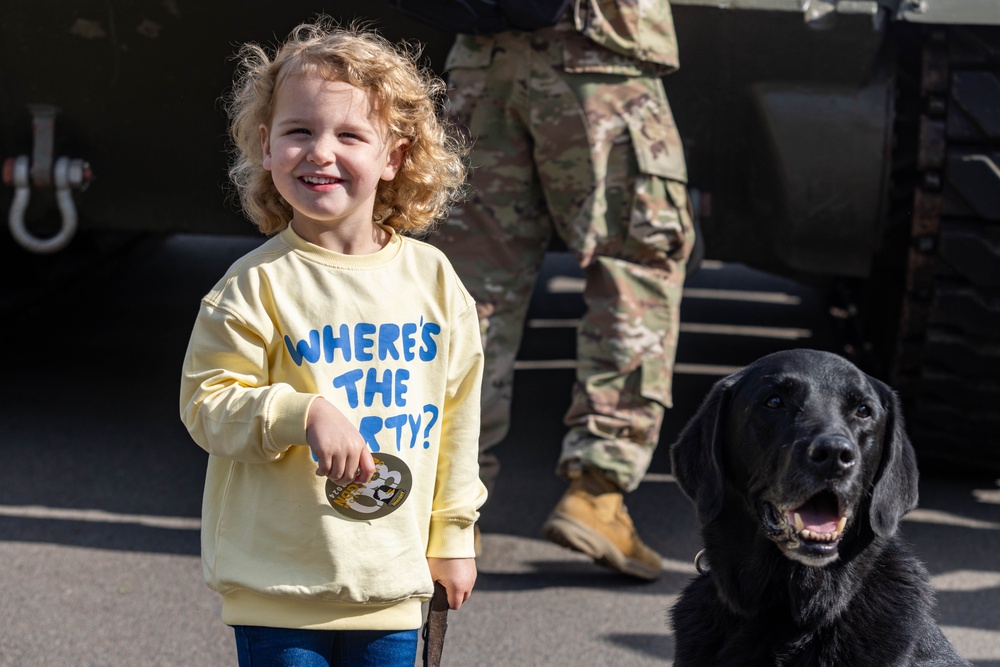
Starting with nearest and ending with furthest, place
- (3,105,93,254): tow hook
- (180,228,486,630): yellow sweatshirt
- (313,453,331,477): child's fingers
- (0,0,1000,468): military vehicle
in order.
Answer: (313,453,331,477): child's fingers
(180,228,486,630): yellow sweatshirt
(0,0,1000,468): military vehicle
(3,105,93,254): tow hook

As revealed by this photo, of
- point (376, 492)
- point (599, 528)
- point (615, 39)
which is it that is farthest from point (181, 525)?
point (376, 492)

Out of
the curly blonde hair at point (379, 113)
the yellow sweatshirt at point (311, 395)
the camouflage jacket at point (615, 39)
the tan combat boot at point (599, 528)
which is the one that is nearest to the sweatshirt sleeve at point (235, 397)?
the yellow sweatshirt at point (311, 395)

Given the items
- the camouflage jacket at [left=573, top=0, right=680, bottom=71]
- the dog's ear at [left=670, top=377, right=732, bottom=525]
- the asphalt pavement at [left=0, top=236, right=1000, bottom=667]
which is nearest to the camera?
the dog's ear at [left=670, top=377, right=732, bottom=525]

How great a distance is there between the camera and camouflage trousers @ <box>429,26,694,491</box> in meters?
3.40

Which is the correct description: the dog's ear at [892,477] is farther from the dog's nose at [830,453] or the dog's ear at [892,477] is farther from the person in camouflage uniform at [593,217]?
the person in camouflage uniform at [593,217]

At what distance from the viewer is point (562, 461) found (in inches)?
138

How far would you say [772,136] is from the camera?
3.95m

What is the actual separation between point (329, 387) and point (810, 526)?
84cm

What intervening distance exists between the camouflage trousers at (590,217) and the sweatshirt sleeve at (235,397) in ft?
5.63

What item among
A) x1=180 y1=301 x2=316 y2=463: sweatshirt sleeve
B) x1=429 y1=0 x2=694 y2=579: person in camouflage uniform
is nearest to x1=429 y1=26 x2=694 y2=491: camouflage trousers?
x1=429 y1=0 x2=694 y2=579: person in camouflage uniform

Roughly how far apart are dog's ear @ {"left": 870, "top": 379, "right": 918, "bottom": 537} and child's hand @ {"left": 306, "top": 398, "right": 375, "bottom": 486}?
2.98 feet

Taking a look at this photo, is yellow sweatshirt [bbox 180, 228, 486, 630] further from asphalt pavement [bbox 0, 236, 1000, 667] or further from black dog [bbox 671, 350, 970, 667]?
asphalt pavement [bbox 0, 236, 1000, 667]

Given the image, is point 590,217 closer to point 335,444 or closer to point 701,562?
point 701,562

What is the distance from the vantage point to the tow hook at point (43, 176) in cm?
427
